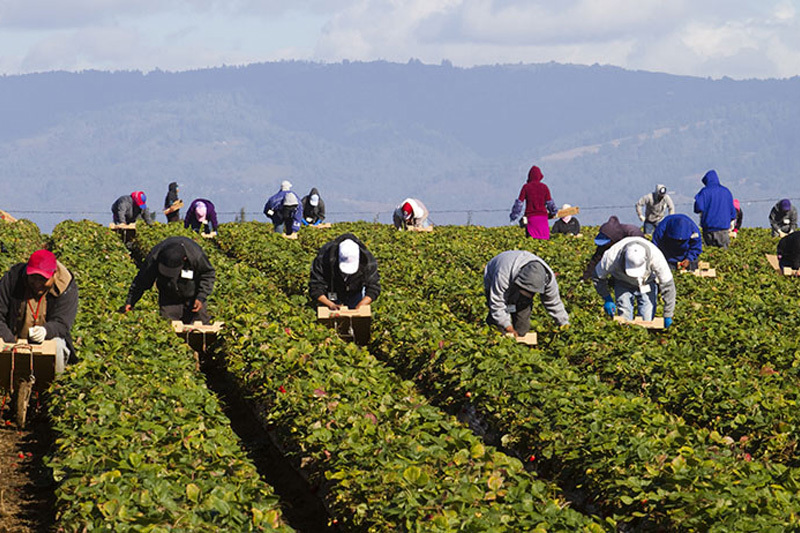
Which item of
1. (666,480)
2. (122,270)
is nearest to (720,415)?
(666,480)

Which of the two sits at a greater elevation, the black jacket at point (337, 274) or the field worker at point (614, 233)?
the field worker at point (614, 233)

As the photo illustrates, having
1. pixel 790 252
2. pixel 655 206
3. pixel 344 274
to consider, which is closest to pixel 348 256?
pixel 344 274

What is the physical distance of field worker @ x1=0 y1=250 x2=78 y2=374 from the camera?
11.2 meters

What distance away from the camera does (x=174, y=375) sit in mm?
11625

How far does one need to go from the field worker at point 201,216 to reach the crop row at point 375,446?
1531 cm

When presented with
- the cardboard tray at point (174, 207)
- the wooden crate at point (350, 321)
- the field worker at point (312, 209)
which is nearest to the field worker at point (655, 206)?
the field worker at point (312, 209)

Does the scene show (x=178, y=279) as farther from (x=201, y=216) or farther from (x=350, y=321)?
(x=201, y=216)

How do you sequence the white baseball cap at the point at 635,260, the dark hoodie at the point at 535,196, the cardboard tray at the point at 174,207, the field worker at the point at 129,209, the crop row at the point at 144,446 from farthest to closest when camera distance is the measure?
1. the cardboard tray at the point at 174,207
2. the field worker at the point at 129,209
3. the dark hoodie at the point at 535,196
4. the white baseball cap at the point at 635,260
5. the crop row at the point at 144,446

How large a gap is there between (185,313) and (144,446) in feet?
19.4

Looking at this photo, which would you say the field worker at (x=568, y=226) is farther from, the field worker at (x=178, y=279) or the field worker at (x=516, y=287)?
the field worker at (x=178, y=279)

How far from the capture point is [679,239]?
19125mm

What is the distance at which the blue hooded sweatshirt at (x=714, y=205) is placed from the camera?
26219mm

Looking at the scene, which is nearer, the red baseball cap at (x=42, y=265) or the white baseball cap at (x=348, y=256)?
the red baseball cap at (x=42, y=265)

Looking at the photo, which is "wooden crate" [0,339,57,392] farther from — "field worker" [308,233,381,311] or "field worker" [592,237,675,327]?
"field worker" [592,237,675,327]
